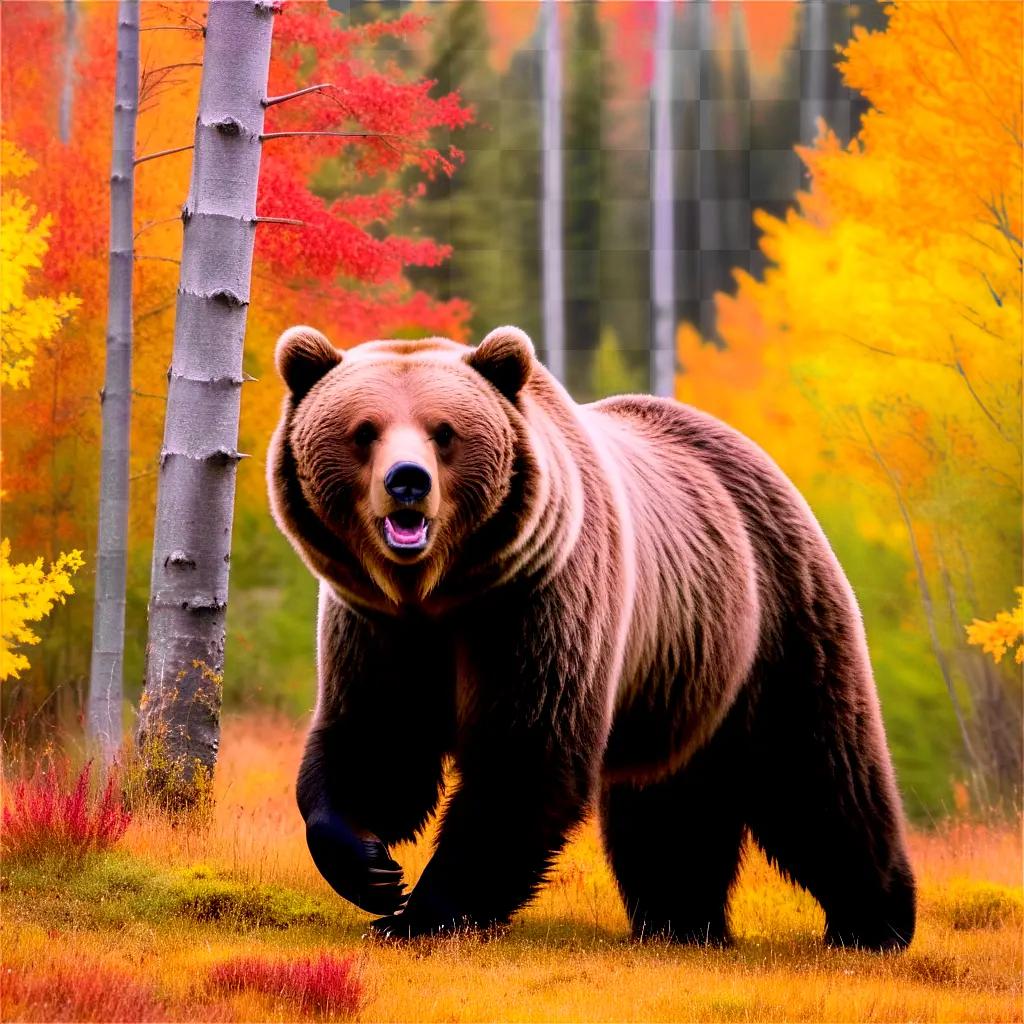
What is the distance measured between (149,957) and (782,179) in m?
16.9

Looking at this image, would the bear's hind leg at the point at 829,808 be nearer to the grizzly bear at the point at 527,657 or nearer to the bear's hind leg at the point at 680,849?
the grizzly bear at the point at 527,657

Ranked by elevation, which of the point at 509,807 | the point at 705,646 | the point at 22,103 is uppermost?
the point at 22,103

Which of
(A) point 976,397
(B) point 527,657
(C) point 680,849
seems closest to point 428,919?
(B) point 527,657

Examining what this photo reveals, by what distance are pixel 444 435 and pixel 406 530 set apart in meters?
0.35

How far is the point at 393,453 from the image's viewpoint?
163 inches

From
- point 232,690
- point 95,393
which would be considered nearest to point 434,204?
point 232,690

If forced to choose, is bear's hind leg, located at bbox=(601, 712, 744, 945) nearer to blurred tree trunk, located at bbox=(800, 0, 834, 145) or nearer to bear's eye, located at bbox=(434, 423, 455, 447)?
bear's eye, located at bbox=(434, 423, 455, 447)

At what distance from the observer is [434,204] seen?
17.0m

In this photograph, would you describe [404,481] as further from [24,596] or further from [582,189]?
[582,189]

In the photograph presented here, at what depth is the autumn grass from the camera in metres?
3.96

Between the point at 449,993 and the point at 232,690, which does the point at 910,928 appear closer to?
the point at 449,993

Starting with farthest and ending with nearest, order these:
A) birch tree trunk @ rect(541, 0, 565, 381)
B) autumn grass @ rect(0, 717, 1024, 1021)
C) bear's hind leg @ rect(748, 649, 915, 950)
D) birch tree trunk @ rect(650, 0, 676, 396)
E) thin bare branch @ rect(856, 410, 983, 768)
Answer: birch tree trunk @ rect(541, 0, 565, 381) → birch tree trunk @ rect(650, 0, 676, 396) → thin bare branch @ rect(856, 410, 983, 768) → bear's hind leg @ rect(748, 649, 915, 950) → autumn grass @ rect(0, 717, 1024, 1021)

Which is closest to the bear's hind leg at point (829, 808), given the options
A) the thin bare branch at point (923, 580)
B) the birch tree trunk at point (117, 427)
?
the birch tree trunk at point (117, 427)

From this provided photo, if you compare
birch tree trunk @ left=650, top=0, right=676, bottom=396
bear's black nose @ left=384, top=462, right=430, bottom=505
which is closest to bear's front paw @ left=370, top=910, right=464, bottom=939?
bear's black nose @ left=384, top=462, right=430, bottom=505
